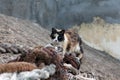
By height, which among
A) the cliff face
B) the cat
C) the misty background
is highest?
the cat

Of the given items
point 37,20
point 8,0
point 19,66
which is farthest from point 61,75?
point 37,20

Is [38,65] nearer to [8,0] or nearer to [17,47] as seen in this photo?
[17,47]

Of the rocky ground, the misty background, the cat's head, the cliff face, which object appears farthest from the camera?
the cliff face

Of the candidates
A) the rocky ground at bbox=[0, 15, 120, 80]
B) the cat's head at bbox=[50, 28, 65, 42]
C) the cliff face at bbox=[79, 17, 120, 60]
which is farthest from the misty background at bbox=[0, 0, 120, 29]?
the cat's head at bbox=[50, 28, 65, 42]

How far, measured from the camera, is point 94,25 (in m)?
15.6

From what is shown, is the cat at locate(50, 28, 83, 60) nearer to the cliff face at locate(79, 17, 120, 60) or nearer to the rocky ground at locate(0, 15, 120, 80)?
the rocky ground at locate(0, 15, 120, 80)

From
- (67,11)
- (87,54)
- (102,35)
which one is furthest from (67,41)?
(67,11)

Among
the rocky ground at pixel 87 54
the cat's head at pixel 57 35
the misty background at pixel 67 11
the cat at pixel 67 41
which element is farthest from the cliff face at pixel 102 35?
the cat's head at pixel 57 35

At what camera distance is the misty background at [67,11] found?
14859 millimetres

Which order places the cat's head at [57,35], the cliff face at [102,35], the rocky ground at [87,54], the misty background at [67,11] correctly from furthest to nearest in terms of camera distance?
the cliff face at [102,35]
the misty background at [67,11]
the rocky ground at [87,54]
the cat's head at [57,35]

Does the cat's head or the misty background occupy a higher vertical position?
the cat's head

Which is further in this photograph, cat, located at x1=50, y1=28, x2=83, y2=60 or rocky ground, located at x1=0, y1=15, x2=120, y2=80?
rocky ground, located at x1=0, y1=15, x2=120, y2=80

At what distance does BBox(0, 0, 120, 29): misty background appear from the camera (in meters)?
14.9

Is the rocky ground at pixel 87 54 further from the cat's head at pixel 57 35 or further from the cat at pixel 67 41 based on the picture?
the cat's head at pixel 57 35
